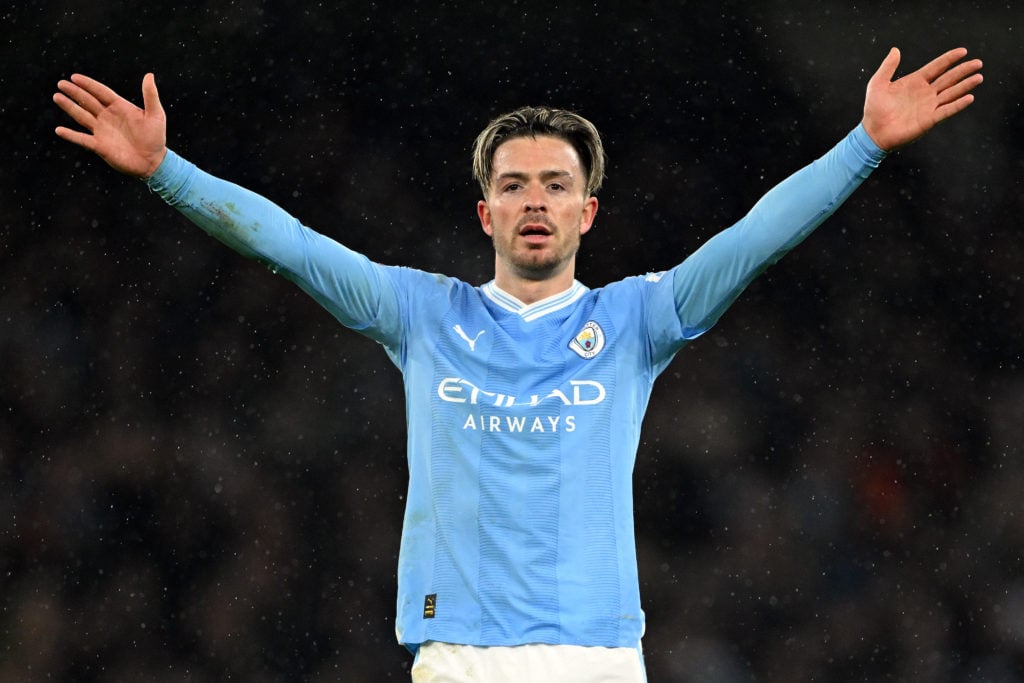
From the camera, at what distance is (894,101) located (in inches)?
94.8

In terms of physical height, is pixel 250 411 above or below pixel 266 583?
above

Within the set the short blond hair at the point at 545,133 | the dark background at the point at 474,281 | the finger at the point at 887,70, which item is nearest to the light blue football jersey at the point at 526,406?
the finger at the point at 887,70

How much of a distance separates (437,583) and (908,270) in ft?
13.5

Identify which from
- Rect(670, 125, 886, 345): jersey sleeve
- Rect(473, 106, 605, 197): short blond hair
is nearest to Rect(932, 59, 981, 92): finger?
Rect(670, 125, 886, 345): jersey sleeve

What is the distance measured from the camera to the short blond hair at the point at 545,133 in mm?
2748

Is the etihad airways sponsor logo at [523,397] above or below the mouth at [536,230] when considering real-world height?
below

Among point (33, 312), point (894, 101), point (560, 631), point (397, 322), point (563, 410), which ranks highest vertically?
point (33, 312)

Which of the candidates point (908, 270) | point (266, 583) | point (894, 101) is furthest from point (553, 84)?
point (894, 101)

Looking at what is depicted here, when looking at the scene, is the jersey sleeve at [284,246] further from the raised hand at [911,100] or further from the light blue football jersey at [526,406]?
the raised hand at [911,100]

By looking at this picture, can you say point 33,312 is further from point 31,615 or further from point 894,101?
point 894,101

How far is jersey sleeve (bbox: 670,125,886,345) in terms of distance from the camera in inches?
94.2

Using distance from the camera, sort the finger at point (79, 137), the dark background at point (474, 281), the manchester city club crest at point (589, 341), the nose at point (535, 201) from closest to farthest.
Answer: the finger at point (79, 137) < the manchester city club crest at point (589, 341) < the nose at point (535, 201) < the dark background at point (474, 281)

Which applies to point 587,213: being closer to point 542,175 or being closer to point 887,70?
point 542,175

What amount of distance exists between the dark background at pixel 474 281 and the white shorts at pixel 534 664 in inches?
138
